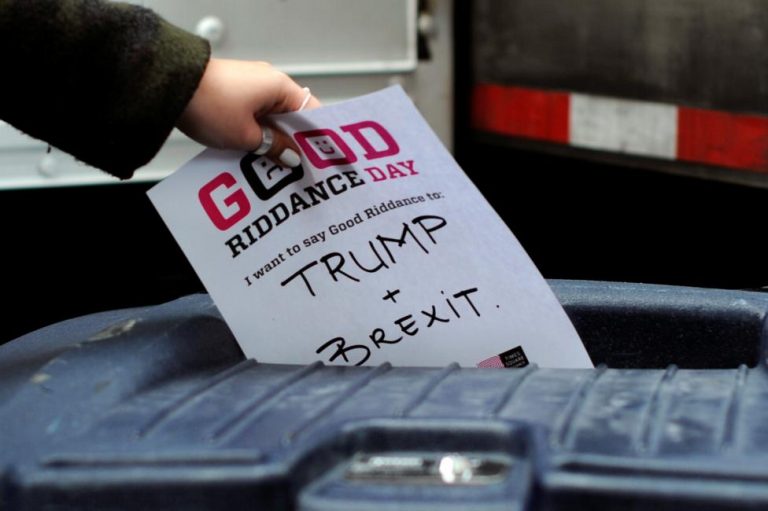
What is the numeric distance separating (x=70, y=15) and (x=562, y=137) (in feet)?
6.44

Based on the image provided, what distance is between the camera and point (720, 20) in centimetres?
257

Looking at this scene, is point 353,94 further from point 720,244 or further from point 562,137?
point 720,244

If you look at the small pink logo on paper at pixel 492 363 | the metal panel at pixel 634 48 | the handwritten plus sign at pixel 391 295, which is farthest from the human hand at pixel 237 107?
the metal panel at pixel 634 48

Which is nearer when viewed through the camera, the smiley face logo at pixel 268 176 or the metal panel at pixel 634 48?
the smiley face logo at pixel 268 176

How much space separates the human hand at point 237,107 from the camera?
130 cm

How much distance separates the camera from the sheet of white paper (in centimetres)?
135

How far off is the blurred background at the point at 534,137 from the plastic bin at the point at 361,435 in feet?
4.77

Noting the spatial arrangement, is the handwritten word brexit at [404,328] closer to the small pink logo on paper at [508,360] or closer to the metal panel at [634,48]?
the small pink logo on paper at [508,360]

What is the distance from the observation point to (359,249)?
1.35 meters

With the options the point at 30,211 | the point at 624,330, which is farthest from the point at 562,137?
the point at 624,330

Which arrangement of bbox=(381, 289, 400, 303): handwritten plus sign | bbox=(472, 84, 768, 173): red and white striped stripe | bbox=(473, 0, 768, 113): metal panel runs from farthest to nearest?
bbox=(472, 84, 768, 173): red and white striped stripe
bbox=(473, 0, 768, 113): metal panel
bbox=(381, 289, 400, 303): handwritten plus sign

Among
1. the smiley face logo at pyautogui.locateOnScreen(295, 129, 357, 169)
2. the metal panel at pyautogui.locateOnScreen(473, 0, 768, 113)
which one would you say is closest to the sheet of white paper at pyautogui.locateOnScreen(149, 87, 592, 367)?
the smiley face logo at pyautogui.locateOnScreen(295, 129, 357, 169)

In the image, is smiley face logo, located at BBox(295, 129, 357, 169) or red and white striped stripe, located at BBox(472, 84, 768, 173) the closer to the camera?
smiley face logo, located at BBox(295, 129, 357, 169)

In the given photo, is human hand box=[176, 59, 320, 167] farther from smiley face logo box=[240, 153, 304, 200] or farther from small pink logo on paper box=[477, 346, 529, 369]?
small pink logo on paper box=[477, 346, 529, 369]
